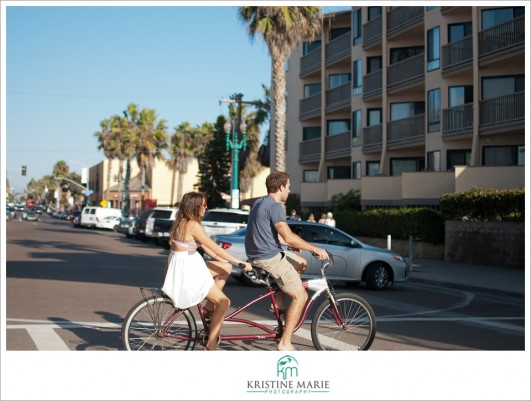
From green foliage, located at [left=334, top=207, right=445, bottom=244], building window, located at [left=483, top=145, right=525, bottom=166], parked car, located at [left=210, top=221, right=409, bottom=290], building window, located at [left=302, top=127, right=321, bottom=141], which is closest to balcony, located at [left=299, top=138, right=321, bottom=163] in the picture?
building window, located at [left=302, top=127, right=321, bottom=141]

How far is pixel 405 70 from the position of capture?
36.9m

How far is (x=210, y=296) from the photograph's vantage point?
7.51 m

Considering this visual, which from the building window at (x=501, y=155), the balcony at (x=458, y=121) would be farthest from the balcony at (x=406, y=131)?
the building window at (x=501, y=155)

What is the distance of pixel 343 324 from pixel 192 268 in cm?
181

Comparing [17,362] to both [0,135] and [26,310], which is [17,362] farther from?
[26,310]

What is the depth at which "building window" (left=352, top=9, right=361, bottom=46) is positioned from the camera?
4203 centimetres

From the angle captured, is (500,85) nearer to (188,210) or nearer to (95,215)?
(188,210)

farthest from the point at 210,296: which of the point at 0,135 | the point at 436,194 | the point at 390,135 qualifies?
the point at 390,135

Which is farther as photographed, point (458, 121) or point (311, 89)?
point (311, 89)

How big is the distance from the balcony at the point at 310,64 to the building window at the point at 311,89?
3.33ft

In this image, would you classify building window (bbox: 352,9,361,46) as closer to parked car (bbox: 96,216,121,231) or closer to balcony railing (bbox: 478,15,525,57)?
balcony railing (bbox: 478,15,525,57)

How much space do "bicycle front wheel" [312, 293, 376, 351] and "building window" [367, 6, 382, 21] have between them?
33.1m

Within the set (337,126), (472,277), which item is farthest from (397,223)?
(337,126)

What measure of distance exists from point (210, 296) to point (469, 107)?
26.5 metres
